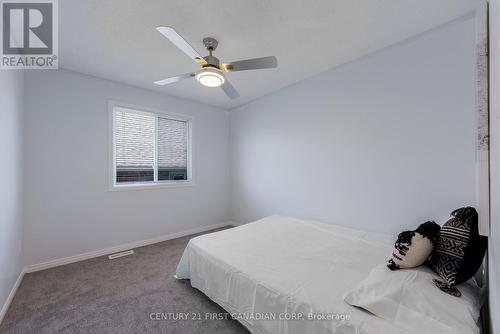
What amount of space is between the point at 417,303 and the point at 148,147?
367cm

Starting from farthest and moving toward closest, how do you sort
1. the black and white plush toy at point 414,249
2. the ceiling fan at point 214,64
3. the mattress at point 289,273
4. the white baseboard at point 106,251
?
the white baseboard at point 106,251 < the ceiling fan at point 214,64 < the black and white plush toy at point 414,249 < the mattress at point 289,273

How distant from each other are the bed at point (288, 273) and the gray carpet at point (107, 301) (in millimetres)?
175

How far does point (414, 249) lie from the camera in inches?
54.6

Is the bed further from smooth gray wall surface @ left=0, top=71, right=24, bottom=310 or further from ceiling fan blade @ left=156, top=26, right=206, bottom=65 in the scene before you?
ceiling fan blade @ left=156, top=26, right=206, bottom=65

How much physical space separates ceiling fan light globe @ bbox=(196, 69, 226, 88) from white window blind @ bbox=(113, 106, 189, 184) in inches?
77.3

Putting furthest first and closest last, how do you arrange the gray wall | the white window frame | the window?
1. the window
2. the white window frame
3. the gray wall

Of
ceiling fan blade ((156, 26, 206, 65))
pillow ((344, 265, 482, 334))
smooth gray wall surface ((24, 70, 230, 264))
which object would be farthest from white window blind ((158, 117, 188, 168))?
pillow ((344, 265, 482, 334))

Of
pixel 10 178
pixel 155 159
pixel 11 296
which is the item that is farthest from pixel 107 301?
pixel 155 159

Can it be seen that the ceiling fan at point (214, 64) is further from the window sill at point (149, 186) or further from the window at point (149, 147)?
the window sill at point (149, 186)

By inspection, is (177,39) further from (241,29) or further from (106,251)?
(106,251)

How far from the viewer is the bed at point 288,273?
1.16 metres

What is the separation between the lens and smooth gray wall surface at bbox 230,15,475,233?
187cm

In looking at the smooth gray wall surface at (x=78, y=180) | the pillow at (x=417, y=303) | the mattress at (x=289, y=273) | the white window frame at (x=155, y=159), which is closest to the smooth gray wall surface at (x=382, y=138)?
the mattress at (x=289, y=273)

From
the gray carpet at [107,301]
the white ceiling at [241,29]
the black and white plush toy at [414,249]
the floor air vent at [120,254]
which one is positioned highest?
the white ceiling at [241,29]
